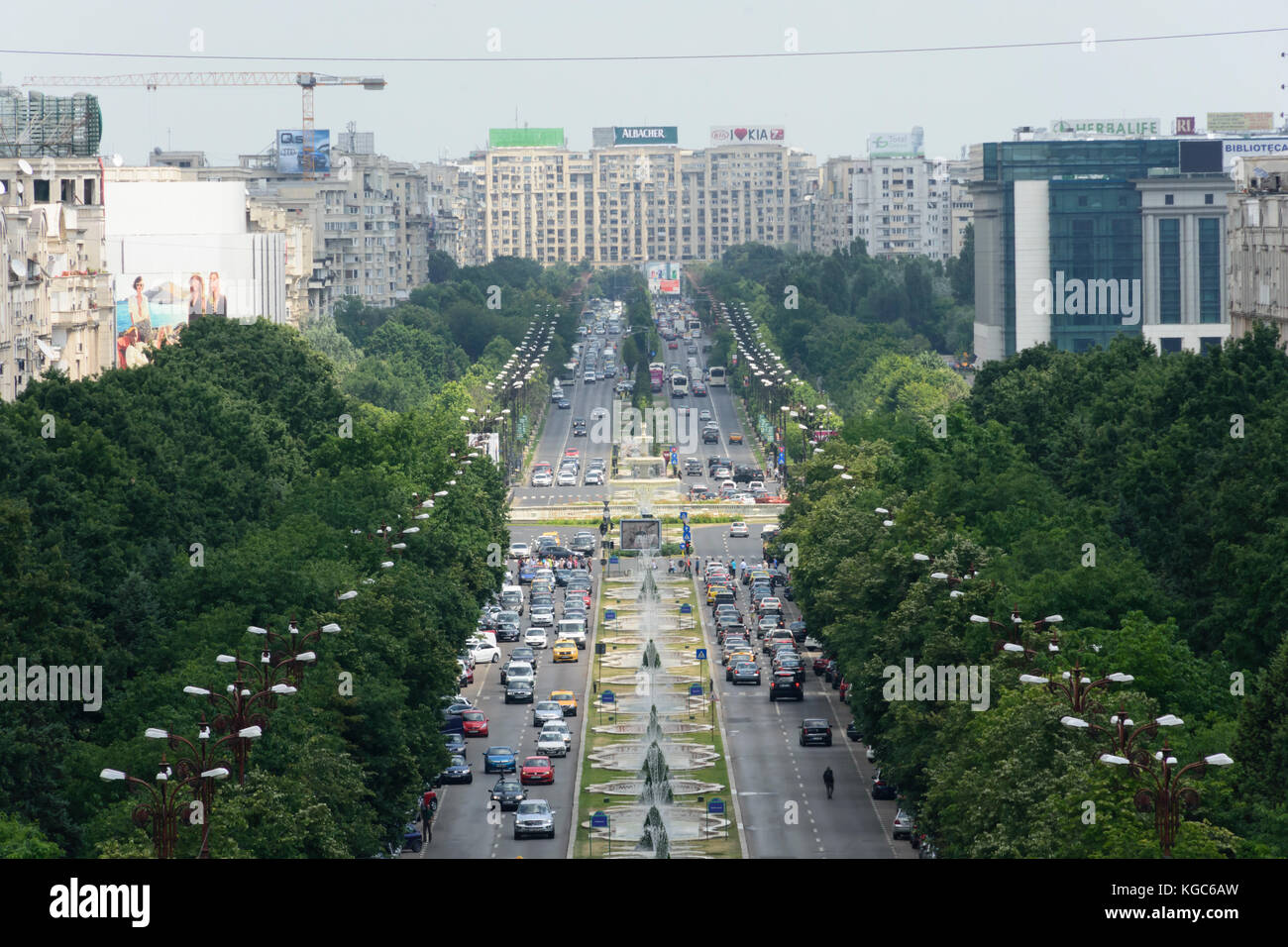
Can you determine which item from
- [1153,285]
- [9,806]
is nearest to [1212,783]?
[9,806]

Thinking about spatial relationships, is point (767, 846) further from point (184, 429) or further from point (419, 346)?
point (419, 346)

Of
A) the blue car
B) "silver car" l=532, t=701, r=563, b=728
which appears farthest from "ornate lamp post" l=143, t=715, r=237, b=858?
"silver car" l=532, t=701, r=563, b=728

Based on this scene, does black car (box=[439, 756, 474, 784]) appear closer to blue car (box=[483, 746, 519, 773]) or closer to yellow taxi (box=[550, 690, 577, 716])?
blue car (box=[483, 746, 519, 773])

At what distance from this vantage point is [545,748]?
236 ft

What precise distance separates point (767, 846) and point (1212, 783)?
20.4 metres

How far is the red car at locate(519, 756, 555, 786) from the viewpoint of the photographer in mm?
67312

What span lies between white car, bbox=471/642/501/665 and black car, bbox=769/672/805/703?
15.2m

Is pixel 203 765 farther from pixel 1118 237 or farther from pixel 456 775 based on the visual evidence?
pixel 1118 237

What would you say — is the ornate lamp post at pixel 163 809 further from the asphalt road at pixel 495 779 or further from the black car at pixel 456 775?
the black car at pixel 456 775

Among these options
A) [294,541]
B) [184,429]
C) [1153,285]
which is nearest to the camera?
[294,541]

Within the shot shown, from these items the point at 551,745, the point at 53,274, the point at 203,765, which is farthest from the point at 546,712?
the point at 53,274

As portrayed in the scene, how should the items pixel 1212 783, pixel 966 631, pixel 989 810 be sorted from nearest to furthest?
pixel 1212 783 → pixel 989 810 → pixel 966 631

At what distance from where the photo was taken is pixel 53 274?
113m

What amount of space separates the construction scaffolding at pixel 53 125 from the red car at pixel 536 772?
262ft
